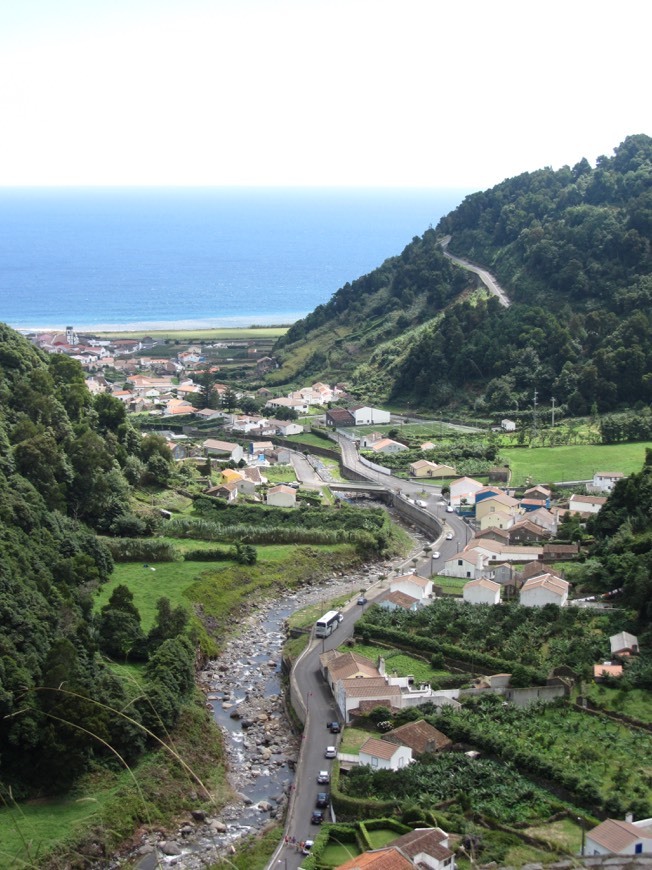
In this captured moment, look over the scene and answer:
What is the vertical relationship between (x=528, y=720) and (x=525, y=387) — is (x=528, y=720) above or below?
below

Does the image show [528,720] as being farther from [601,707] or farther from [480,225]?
[480,225]

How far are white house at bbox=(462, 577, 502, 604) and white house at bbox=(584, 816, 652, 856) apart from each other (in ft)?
46.1

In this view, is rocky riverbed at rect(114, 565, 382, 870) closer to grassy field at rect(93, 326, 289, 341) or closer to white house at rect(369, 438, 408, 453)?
white house at rect(369, 438, 408, 453)

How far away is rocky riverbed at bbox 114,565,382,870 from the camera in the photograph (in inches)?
859

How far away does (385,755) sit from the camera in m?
23.3

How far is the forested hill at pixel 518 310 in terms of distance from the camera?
198 feet

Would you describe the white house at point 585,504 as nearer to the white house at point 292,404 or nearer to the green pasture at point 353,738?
the green pasture at point 353,738

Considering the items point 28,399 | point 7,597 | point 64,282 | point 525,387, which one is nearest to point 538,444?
point 525,387

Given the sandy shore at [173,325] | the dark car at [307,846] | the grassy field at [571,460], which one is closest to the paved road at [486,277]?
the grassy field at [571,460]

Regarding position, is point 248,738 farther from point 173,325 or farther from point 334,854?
point 173,325

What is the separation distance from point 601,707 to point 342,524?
18360 mm

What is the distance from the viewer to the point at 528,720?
2536cm

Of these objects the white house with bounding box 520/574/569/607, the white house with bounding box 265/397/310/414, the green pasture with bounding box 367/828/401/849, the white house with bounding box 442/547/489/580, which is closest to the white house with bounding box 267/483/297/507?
the white house with bounding box 442/547/489/580

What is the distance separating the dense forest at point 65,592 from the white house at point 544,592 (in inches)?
403
